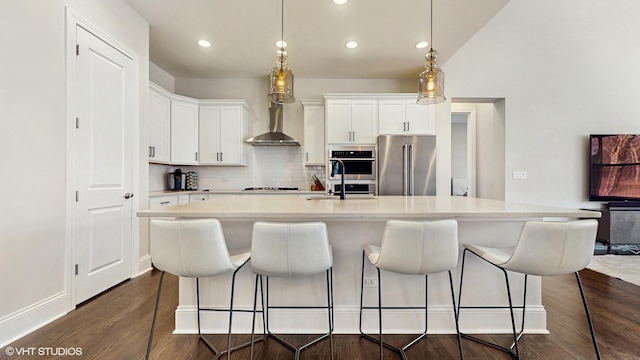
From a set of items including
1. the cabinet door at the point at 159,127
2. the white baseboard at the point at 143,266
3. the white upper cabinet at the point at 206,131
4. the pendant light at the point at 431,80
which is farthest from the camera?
the white upper cabinet at the point at 206,131

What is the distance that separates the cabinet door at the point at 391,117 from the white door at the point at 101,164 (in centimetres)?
324

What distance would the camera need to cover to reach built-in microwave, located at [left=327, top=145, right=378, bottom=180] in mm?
4113

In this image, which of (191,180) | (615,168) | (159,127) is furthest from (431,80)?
(615,168)

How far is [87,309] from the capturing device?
2.19 metres

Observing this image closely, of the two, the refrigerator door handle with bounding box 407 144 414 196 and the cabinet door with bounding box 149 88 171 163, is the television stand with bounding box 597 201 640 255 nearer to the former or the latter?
the refrigerator door handle with bounding box 407 144 414 196

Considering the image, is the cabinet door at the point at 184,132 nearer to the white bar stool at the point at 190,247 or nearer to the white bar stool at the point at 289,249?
the white bar stool at the point at 190,247

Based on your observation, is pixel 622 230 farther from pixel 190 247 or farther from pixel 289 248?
pixel 190 247

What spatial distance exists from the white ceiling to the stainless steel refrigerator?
1263mm

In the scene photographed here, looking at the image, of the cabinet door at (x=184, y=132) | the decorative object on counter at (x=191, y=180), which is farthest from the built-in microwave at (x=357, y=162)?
the decorative object on counter at (x=191, y=180)

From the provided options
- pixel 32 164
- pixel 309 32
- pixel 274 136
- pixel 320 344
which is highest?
pixel 309 32

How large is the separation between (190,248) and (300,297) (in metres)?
0.86

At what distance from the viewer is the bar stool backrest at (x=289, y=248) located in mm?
1402

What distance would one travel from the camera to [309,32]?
324cm

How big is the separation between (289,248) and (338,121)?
3.08 meters
